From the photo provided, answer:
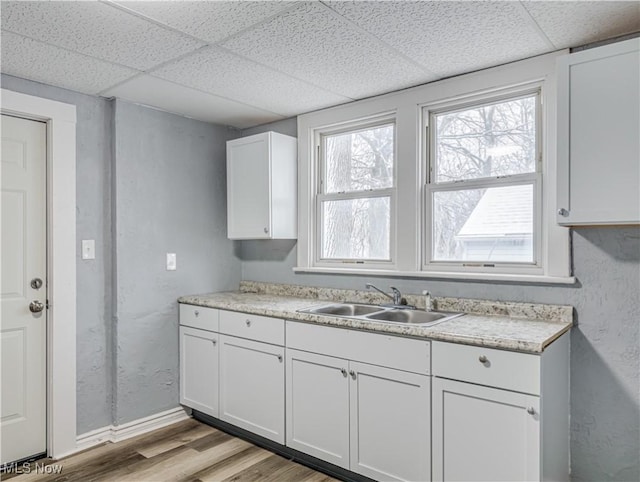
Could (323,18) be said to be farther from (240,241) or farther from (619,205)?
(240,241)

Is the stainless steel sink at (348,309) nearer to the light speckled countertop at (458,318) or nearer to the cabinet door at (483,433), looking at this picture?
the light speckled countertop at (458,318)

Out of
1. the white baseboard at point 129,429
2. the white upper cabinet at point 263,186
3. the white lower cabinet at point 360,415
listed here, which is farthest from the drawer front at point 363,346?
the white baseboard at point 129,429

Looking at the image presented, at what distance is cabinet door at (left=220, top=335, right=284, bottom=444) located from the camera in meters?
2.68

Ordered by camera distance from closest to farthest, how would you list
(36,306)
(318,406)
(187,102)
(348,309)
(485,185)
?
(318,406)
(485,185)
(36,306)
(348,309)
(187,102)

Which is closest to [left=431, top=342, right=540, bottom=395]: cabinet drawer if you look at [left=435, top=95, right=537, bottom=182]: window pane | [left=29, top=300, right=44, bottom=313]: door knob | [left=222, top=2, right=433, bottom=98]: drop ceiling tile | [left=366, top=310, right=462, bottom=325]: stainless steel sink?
[left=366, top=310, right=462, bottom=325]: stainless steel sink

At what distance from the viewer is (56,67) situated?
2.46m

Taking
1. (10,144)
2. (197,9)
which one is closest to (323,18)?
(197,9)

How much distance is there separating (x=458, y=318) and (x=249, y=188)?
70.8 inches

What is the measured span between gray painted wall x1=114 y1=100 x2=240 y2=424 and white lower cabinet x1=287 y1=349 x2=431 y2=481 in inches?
45.4

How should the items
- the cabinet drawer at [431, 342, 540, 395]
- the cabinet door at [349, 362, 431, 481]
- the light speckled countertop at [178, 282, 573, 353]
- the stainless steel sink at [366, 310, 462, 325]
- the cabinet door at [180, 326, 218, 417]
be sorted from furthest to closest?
the cabinet door at [180, 326, 218, 417], the stainless steel sink at [366, 310, 462, 325], the cabinet door at [349, 362, 431, 481], the light speckled countertop at [178, 282, 573, 353], the cabinet drawer at [431, 342, 540, 395]

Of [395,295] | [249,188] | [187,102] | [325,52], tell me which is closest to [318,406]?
[395,295]

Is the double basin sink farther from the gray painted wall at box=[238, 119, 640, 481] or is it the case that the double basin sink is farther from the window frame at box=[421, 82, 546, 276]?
the gray painted wall at box=[238, 119, 640, 481]

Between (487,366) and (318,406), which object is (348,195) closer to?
(318,406)

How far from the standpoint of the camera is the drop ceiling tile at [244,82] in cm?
239
